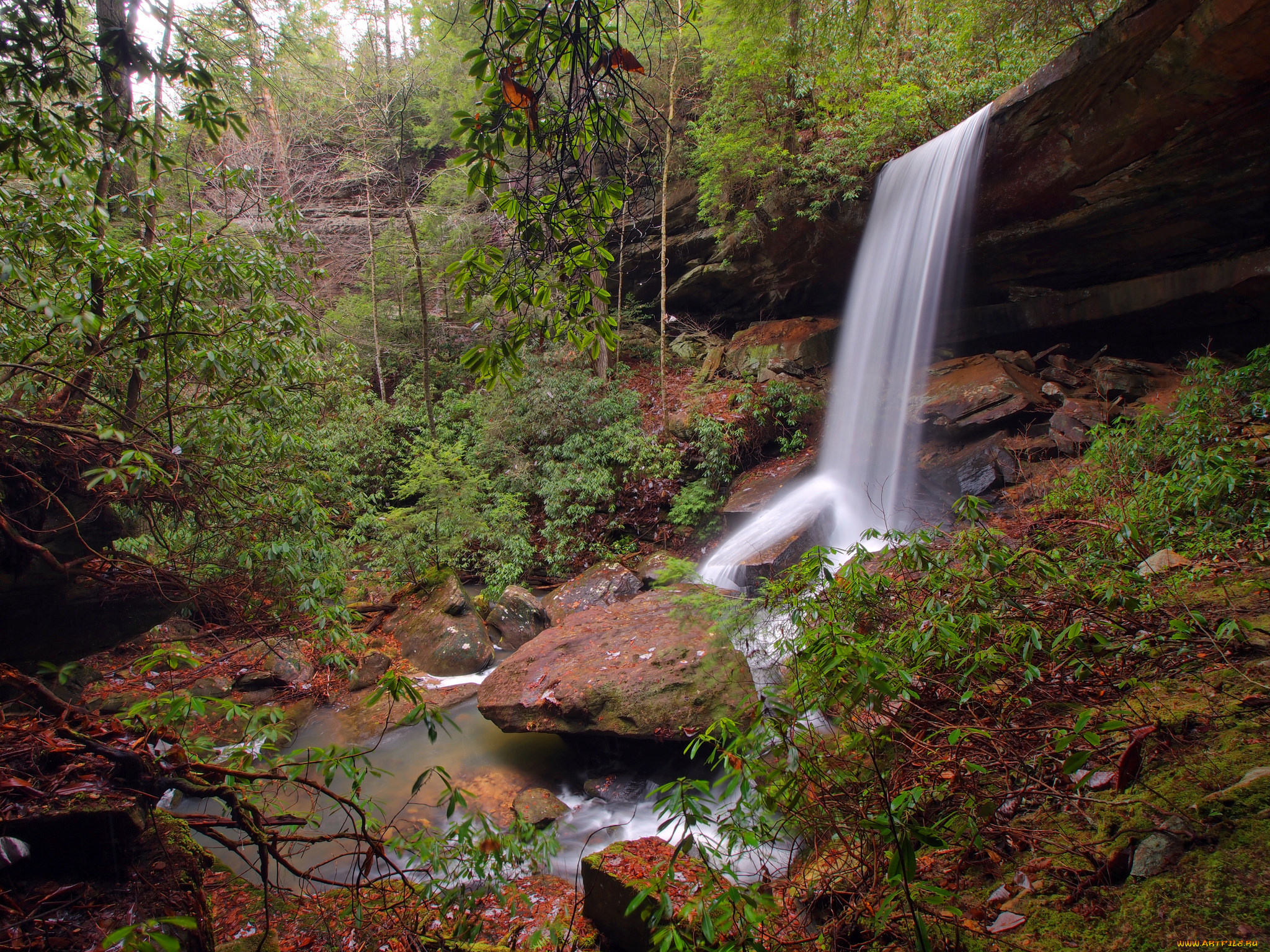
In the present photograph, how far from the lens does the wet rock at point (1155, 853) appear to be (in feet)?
4.47

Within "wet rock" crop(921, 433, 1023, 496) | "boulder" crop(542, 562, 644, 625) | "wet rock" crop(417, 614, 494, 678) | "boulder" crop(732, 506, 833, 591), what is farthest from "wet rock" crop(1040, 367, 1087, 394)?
"wet rock" crop(417, 614, 494, 678)

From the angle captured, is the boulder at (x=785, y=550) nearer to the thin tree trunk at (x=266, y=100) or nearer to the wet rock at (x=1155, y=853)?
the wet rock at (x=1155, y=853)

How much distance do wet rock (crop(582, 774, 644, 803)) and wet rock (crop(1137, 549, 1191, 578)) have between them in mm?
3891

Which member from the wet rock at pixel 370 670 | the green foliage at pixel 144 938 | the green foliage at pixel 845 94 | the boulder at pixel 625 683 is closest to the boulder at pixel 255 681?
the wet rock at pixel 370 670

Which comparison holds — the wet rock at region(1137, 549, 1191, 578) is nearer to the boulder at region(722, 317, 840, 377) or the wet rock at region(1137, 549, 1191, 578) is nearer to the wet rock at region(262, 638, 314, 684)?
the wet rock at region(262, 638, 314, 684)

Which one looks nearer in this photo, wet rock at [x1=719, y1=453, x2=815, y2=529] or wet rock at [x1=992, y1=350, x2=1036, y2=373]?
wet rock at [x1=992, y1=350, x2=1036, y2=373]

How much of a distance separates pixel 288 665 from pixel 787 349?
976cm

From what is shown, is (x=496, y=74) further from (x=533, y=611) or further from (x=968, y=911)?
(x=533, y=611)

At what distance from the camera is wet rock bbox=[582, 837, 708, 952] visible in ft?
8.80

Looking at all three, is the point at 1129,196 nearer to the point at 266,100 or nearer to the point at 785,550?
the point at 785,550

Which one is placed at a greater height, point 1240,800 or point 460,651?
point 1240,800

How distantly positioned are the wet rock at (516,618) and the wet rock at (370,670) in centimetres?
147

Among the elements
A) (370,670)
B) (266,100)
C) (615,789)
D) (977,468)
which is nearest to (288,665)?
(370,670)

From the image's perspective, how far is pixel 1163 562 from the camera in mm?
3189
